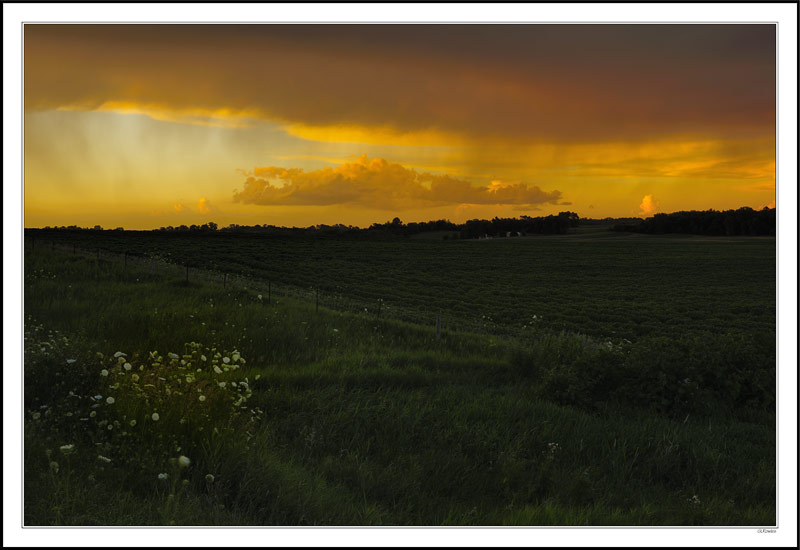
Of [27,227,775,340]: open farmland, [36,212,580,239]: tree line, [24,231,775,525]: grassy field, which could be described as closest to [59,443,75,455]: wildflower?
[24,231,775,525]: grassy field

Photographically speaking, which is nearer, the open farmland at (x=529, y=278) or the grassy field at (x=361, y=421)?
the grassy field at (x=361, y=421)

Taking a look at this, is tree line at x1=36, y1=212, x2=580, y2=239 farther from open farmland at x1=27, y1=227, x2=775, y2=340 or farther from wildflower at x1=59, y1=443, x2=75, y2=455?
wildflower at x1=59, y1=443, x2=75, y2=455

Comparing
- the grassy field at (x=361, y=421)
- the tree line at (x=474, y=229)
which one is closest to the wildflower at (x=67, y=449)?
the grassy field at (x=361, y=421)

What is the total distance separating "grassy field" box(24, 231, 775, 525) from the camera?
15.5 feet

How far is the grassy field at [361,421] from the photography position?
473 cm

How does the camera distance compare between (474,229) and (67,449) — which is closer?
(67,449)

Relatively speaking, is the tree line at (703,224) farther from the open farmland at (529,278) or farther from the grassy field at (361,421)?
the grassy field at (361,421)

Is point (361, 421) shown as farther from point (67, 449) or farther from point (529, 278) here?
point (529, 278)

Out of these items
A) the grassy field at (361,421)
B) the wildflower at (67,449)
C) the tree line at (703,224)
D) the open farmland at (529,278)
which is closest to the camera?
the wildflower at (67,449)

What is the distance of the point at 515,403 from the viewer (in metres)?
7.71

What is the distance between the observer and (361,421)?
22.5 ft

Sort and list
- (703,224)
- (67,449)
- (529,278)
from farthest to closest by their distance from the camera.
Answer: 1. (703,224)
2. (529,278)
3. (67,449)

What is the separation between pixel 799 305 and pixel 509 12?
13.6 feet

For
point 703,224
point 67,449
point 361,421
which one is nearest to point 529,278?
point 361,421
